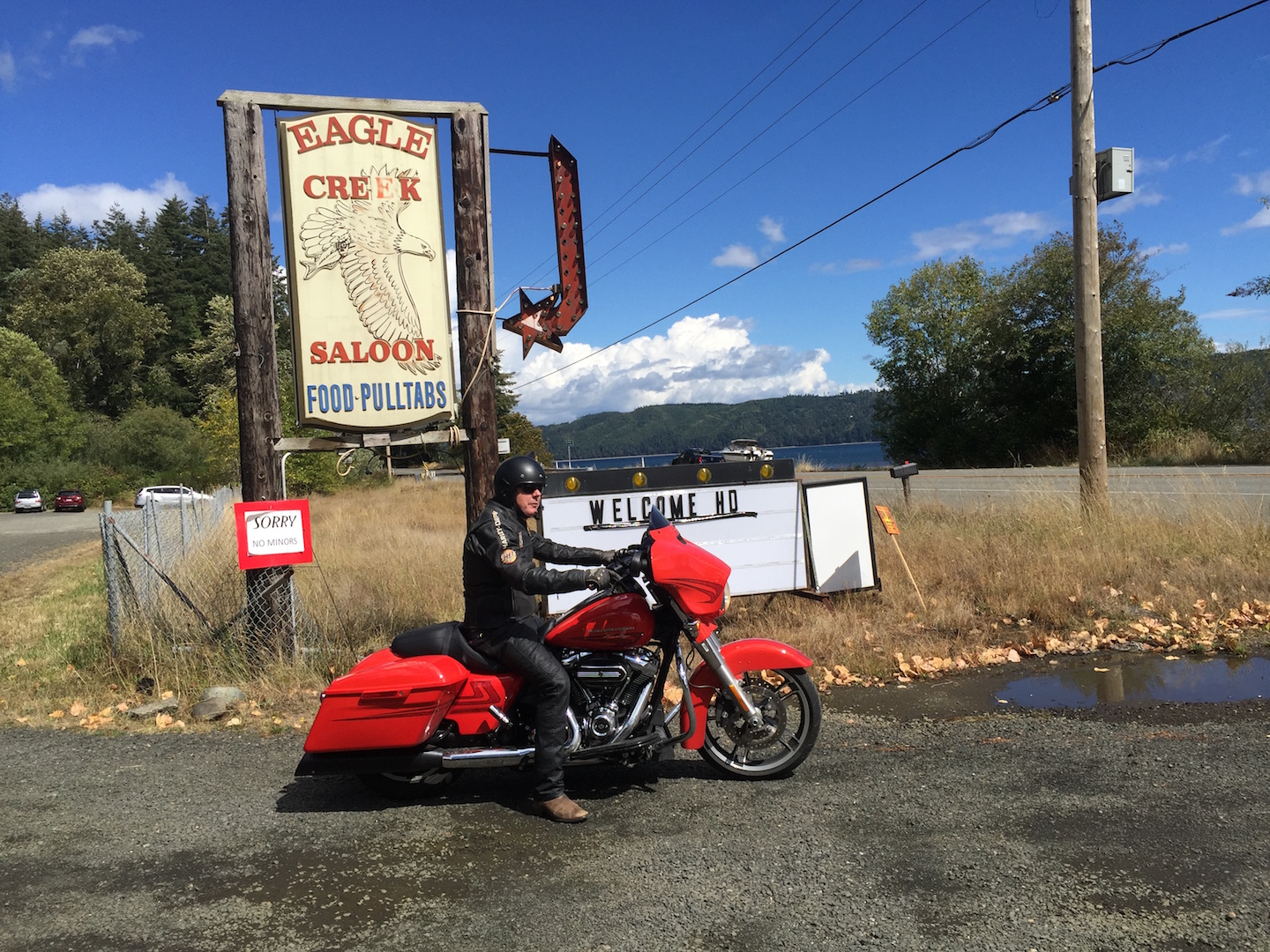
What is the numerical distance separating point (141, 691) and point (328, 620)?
1533mm

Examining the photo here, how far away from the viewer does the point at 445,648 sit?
4.71m

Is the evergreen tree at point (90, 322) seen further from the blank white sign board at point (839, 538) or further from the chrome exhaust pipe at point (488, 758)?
the chrome exhaust pipe at point (488, 758)

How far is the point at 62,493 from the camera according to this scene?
176 ft

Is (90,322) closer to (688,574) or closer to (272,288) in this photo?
(272,288)

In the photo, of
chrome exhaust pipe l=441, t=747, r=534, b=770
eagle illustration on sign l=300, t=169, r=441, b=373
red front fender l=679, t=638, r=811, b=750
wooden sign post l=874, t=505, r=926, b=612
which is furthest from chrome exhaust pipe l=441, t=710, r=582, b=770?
wooden sign post l=874, t=505, r=926, b=612

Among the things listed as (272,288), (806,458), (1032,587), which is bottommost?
(1032,587)

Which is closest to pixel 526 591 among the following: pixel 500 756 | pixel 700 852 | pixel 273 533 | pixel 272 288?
pixel 500 756

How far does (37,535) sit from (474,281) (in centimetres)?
3017

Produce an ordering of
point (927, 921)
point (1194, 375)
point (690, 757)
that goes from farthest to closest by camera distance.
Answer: point (1194, 375) → point (690, 757) → point (927, 921)

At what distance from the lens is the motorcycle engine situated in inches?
182

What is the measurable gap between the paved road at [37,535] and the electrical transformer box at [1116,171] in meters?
17.8

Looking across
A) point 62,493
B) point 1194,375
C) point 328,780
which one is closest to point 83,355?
point 62,493

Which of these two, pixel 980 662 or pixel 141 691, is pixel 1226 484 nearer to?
pixel 980 662

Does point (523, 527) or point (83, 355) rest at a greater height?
point (83, 355)
